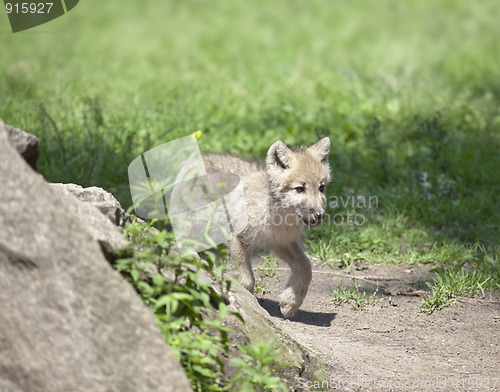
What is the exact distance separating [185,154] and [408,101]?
3758 mm

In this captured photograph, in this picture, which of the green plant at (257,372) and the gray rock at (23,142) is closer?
the green plant at (257,372)

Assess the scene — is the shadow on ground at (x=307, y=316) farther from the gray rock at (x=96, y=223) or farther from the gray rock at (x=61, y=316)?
the gray rock at (x=61, y=316)

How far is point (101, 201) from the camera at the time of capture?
3984 mm

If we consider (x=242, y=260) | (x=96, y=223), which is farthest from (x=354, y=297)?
(x=96, y=223)

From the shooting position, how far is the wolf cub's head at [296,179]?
18.0 ft

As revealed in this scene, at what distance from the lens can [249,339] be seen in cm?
381

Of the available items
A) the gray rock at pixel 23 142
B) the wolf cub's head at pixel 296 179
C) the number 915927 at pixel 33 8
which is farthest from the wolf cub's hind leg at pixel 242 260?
the number 915927 at pixel 33 8

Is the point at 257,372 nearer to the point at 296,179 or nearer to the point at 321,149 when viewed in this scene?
the point at 296,179

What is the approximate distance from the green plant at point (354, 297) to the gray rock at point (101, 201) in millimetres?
2266

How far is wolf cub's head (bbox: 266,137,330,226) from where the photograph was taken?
5.48 meters

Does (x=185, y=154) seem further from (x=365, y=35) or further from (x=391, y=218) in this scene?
(x=365, y=35)

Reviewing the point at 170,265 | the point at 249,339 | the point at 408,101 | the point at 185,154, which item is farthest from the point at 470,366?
the point at 408,101

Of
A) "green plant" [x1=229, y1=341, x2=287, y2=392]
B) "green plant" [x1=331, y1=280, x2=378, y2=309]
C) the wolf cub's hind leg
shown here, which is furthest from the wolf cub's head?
"green plant" [x1=229, y1=341, x2=287, y2=392]

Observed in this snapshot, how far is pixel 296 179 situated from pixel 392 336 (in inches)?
58.7
